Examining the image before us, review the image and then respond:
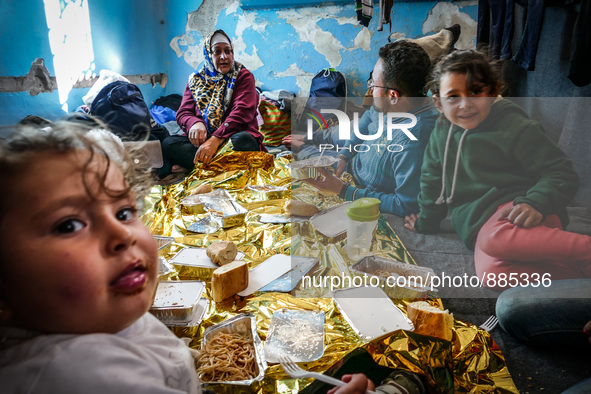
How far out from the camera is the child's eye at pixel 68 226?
16.2 inches

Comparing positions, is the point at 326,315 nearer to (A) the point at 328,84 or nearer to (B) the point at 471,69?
(B) the point at 471,69

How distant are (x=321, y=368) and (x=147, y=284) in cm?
44

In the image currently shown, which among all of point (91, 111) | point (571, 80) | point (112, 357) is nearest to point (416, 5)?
point (571, 80)

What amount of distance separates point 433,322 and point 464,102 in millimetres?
491

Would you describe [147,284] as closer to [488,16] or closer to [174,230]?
[174,230]

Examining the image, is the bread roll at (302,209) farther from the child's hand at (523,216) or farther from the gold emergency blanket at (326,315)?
the child's hand at (523,216)

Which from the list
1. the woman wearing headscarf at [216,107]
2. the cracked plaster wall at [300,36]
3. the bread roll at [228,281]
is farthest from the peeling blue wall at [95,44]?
the bread roll at [228,281]

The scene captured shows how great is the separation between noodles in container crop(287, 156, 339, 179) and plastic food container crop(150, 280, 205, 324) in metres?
0.40

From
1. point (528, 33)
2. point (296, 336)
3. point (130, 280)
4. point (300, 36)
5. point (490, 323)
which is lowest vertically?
point (490, 323)

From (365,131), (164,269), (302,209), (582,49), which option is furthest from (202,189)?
(582,49)

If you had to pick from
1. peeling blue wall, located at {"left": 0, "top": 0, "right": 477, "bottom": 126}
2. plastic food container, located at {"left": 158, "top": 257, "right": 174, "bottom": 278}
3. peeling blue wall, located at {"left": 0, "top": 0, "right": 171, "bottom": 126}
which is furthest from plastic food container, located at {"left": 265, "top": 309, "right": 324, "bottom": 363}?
peeling blue wall, located at {"left": 0, "top": 0, "right": 477, "bottom": 126}

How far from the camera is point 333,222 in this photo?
1.00 meters

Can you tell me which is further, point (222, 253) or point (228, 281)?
point (222, 253)

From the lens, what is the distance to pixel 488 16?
200 centimetres
